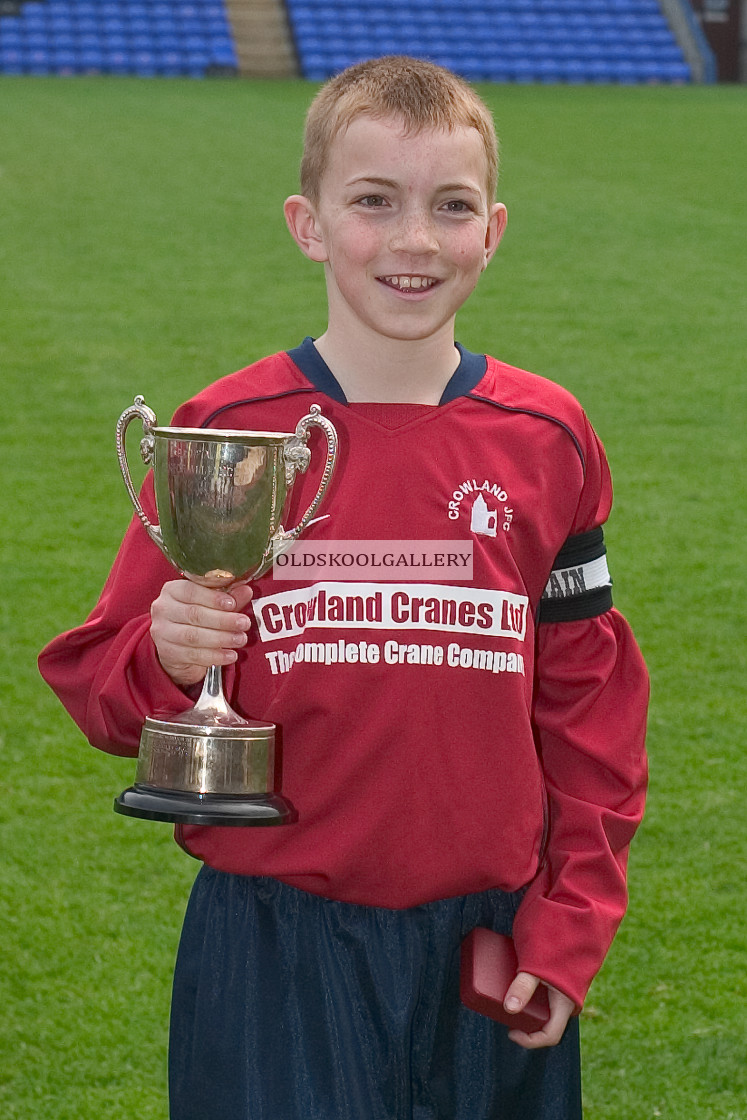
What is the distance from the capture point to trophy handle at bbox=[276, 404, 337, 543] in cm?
143

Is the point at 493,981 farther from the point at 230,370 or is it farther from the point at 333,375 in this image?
the point at 230,370

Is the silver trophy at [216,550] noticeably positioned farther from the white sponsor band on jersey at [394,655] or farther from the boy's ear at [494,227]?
the boy's ear at [494,227]

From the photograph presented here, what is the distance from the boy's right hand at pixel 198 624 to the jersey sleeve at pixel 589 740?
39 cm

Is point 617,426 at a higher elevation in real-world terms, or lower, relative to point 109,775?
higher

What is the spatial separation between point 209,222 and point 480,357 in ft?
33.3

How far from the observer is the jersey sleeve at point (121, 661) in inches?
60.1

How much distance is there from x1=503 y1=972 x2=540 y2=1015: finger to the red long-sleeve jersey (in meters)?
0.01

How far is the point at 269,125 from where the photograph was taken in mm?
16625

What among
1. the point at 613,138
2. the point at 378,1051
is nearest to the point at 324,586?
the point at 378,1051

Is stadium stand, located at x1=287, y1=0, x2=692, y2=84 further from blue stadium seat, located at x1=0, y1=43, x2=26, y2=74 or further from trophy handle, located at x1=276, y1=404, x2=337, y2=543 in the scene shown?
trophy handle, located at x1=276, y1=404, x2=337, y2=543

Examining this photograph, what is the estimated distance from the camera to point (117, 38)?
23.8 m

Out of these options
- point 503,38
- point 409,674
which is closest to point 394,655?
point 409,674

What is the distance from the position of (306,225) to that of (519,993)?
33.1 inches

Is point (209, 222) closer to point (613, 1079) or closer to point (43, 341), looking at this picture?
point (43, 341)
